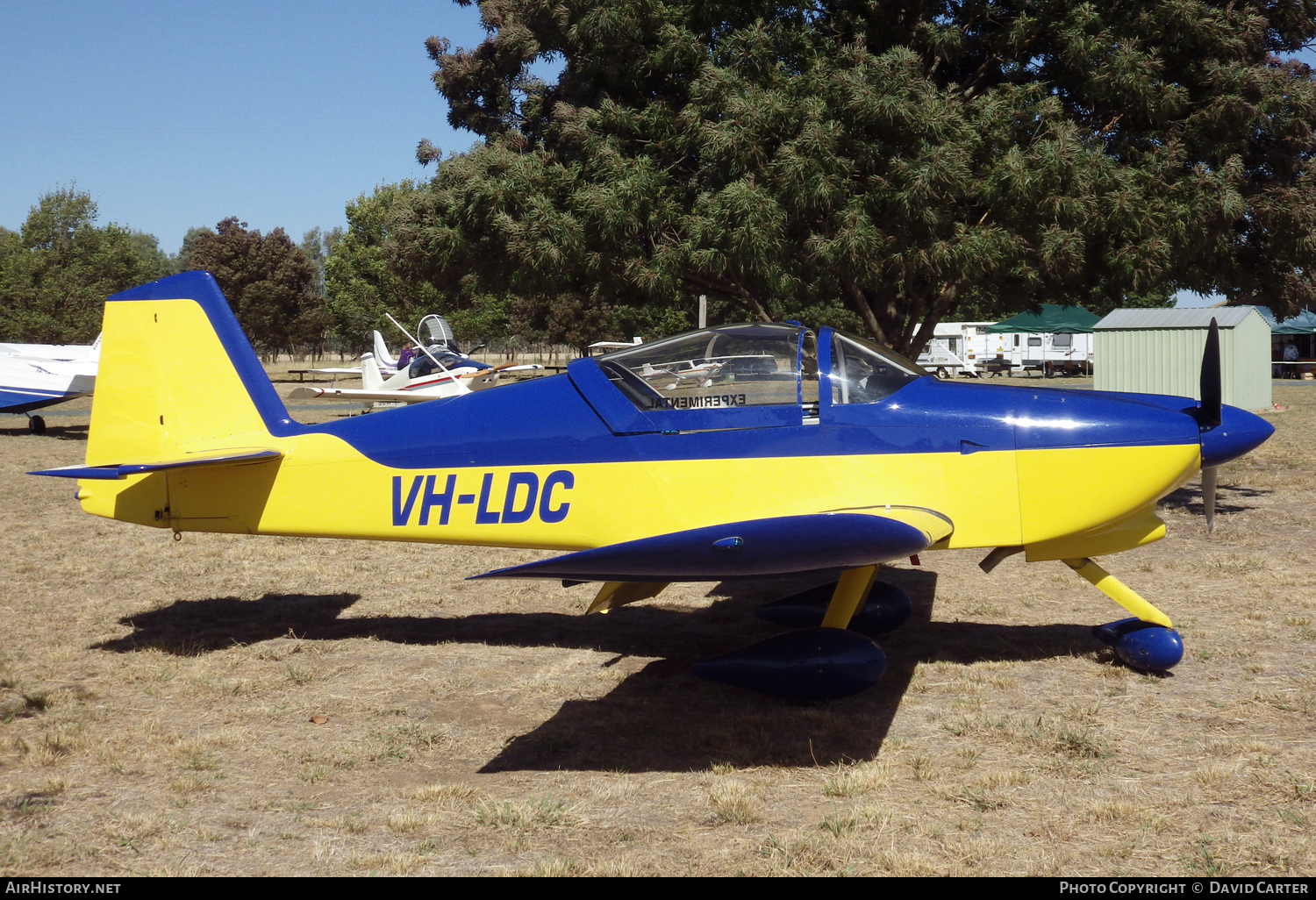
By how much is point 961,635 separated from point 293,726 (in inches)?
172

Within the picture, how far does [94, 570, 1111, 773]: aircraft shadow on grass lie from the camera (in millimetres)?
4660

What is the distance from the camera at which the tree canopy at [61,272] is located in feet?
138

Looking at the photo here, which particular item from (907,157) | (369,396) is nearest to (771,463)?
(907,157)

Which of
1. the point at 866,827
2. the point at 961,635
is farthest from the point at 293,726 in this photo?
the point at 961,635

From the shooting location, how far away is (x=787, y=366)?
5.29m

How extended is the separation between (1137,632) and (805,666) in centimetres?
218

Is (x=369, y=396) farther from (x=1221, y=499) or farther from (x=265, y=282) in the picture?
(x=265, y=282)

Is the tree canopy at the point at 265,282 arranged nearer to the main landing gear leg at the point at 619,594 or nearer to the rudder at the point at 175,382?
the rudder at the point at 175,382

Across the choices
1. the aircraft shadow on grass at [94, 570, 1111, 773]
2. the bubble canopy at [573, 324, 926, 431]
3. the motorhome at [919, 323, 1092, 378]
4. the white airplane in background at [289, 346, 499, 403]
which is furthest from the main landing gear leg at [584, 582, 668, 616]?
the motorhome at [919, 323, 1092, 378]

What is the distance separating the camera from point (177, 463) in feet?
19.1

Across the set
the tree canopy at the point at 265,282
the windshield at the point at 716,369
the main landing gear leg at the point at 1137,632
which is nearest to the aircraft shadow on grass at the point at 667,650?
the main landing gear leg at the point at 1137,632

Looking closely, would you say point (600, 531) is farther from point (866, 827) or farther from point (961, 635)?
point (961, 635)

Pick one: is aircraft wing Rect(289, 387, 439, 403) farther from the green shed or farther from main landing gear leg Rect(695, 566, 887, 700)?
main landing gear leg Rect(695, 566, 887, 700)

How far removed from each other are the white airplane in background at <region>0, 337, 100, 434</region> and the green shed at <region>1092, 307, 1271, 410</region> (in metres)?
21.7
